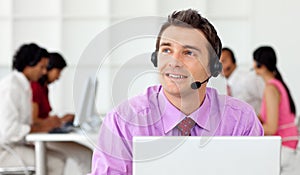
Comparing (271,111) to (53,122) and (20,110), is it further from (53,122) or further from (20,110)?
(20,110)

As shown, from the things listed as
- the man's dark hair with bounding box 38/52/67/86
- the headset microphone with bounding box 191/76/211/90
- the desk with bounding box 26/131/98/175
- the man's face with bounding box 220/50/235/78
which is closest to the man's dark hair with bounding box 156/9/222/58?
the headset microphone with bounding box 191/76/211/90

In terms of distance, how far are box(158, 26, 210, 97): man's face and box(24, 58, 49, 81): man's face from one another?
2668 mm

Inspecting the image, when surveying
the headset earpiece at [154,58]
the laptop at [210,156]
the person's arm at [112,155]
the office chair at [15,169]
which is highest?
the headset earpiece at [154,58]

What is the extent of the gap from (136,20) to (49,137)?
93.2 inches

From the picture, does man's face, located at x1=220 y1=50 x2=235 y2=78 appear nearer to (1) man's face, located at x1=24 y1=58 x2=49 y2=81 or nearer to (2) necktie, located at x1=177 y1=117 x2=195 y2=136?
(1) man's face, located at x1=24 y1=58 x2=49 y2=81

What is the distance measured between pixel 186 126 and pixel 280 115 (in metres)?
2.60

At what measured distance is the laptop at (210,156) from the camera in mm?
1109

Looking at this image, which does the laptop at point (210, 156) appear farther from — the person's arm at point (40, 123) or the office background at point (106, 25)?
the office background at point (106, 25)

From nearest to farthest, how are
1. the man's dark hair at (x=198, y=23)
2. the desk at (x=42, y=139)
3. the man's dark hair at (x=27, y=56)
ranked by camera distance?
the man's dark hair at (x=198, y=23) → the desk at (x=42, y=139) → the man's dark hair at (x=27, y=56)

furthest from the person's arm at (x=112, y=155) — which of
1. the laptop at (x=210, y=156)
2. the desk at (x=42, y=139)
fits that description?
the desk at (x=42, y=139)

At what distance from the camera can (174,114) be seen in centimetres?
153

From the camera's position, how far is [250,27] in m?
6.39

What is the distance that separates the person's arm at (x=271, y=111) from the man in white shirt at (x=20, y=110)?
1.26 meters

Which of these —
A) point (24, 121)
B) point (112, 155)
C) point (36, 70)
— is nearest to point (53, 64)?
point (36, 70)
